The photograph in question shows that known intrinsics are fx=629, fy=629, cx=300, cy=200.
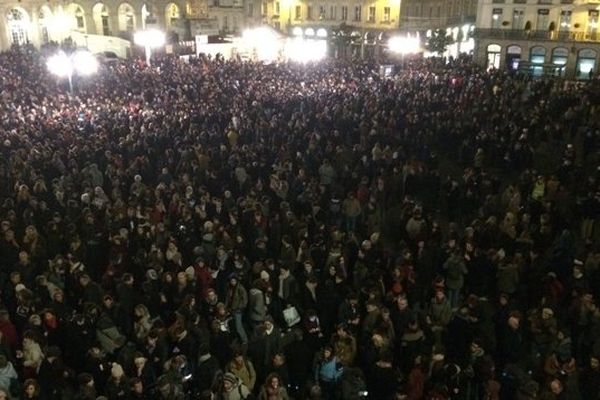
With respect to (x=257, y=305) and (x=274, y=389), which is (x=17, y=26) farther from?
(x=274, y=389)

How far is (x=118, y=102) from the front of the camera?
907 inches

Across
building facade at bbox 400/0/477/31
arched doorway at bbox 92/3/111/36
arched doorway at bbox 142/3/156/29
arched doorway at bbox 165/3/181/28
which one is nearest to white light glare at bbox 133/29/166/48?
arched doorway at bbox 142/3/156/29

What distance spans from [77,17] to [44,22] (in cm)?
466

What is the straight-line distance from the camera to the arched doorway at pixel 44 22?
162 feet

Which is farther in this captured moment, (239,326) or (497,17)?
(497,17)

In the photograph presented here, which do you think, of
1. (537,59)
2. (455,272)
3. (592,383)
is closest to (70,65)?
(455,272)

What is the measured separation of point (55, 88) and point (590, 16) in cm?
3466

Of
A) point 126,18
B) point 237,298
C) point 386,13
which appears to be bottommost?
point 237,298

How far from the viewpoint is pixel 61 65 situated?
25.2 metres

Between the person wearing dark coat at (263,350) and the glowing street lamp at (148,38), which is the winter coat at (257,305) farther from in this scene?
the glowing street lamp at (148,38)

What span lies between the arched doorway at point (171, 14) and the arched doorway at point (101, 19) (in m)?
4.99

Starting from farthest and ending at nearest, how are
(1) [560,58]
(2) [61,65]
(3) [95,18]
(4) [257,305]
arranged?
1. (3) [95,18]
2. (1) [560,58]
3. (2) [61,65]
4. (4) [257,305]

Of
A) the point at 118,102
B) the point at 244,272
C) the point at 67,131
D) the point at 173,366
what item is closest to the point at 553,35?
the point at 118,102

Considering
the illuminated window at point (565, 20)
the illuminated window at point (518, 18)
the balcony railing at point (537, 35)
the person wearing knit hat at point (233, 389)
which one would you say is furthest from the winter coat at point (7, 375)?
the illuminated window at point (518, 18)
